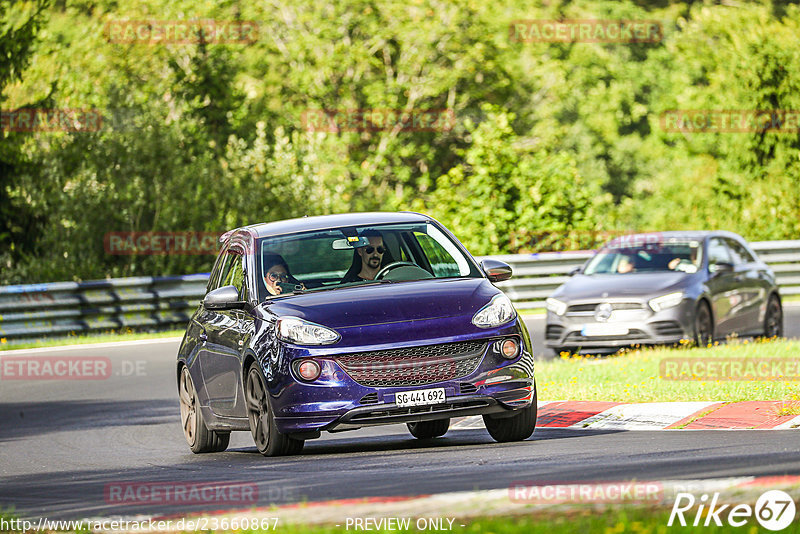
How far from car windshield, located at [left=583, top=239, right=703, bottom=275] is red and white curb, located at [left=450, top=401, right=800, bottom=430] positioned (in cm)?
576

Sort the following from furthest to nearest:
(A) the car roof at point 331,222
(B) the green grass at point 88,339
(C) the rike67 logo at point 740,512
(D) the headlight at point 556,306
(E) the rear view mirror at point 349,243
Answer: (B) the green grass at point 88,339 < (D) the headlight at point 556,306 < (A) the car roof at point 331,222 < (E) the rear view mirror at point 349,243 < (C) the rike67 logo at point 740,512

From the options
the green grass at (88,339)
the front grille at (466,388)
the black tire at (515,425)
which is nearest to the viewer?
the front grille at (466,388)

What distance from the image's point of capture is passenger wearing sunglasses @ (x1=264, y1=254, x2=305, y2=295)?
10547mm

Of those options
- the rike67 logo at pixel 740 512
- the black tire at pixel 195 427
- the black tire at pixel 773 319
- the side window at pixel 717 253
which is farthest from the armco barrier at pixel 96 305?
the rike67 logo at pixel 740 512

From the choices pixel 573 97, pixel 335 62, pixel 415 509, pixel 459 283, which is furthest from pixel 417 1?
pixel 415 509

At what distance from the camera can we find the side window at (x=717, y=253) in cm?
1839

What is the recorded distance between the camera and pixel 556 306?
58.3ft

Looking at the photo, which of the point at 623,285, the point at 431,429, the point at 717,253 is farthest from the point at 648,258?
the point at 431,429

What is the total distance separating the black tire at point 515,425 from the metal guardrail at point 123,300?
13.8 meters

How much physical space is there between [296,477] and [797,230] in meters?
24.6

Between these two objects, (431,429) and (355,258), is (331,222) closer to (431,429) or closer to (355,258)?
(355,258)

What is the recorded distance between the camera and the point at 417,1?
1795 inches

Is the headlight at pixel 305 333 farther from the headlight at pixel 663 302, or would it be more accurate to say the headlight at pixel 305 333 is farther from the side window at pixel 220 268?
the headlight at pixel 663 302

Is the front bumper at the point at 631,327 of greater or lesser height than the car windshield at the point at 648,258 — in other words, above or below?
below
